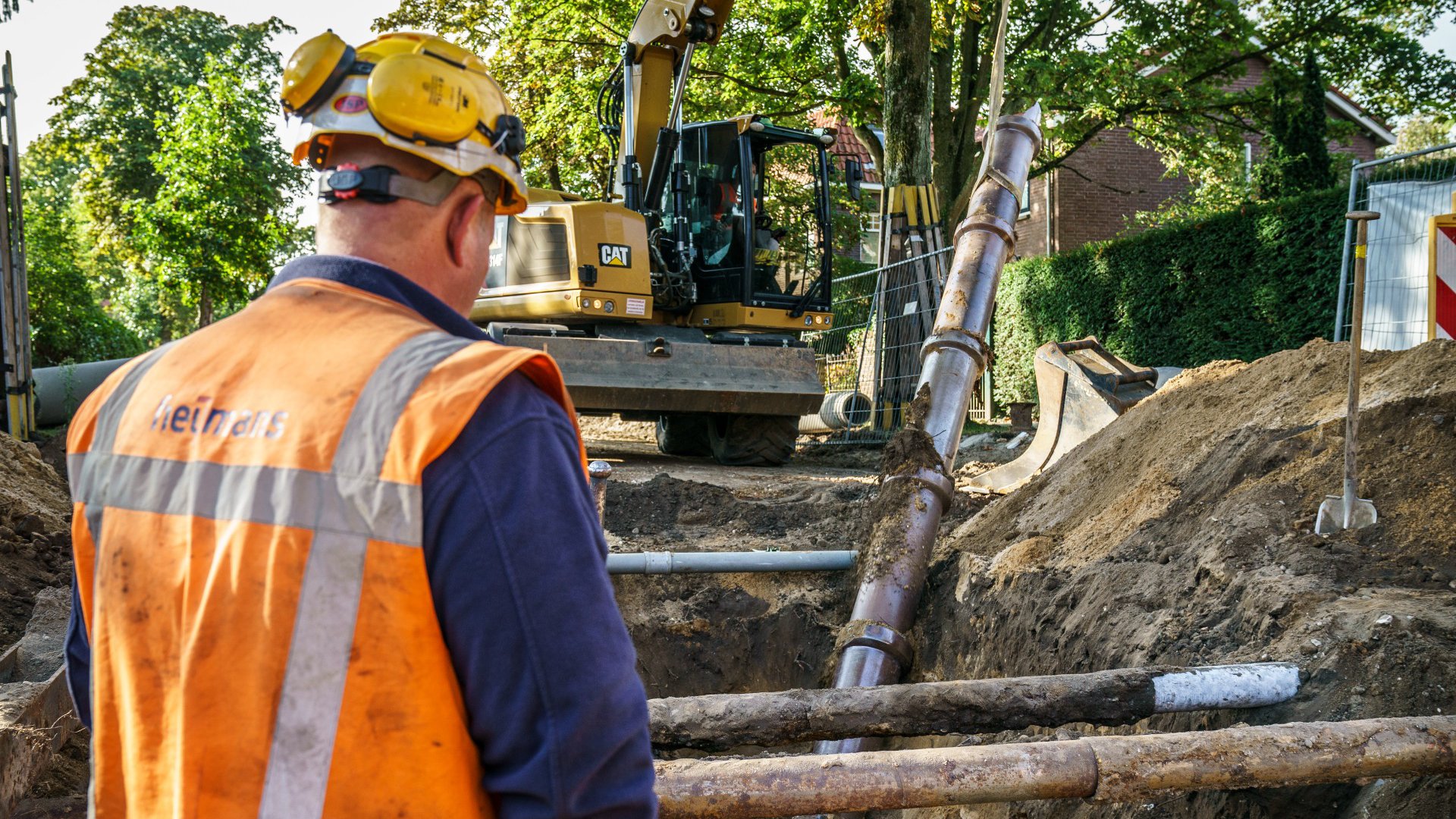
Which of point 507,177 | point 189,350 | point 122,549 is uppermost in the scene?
point 507,177

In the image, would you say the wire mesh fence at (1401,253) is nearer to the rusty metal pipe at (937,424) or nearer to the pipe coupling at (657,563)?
the rusty metal pipe at (937,424)

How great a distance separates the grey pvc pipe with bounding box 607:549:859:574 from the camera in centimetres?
567

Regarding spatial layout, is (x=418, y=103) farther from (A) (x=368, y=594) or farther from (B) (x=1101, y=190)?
(B) (x=1101, y=190)

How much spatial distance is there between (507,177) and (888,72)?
13252mm

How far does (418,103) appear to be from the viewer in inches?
56.8

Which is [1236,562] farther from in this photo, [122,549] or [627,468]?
[627,468]

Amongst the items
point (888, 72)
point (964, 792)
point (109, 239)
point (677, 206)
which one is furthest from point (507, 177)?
point (109, 239)

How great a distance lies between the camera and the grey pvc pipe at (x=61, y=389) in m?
13.9

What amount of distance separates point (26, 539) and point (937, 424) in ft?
17.0

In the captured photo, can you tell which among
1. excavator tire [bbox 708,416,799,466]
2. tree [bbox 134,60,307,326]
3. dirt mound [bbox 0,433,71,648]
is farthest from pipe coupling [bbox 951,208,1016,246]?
tree [bbox 134,60,307,326]

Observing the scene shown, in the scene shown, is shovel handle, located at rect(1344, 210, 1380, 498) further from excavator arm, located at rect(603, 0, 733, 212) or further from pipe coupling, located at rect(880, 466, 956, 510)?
excavator arm, located at rect(603, 0, 733, 212)

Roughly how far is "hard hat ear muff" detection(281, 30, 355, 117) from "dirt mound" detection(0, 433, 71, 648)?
15.5ft

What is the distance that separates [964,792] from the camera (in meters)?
2.33

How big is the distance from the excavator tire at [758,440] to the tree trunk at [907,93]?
386 centimetres
